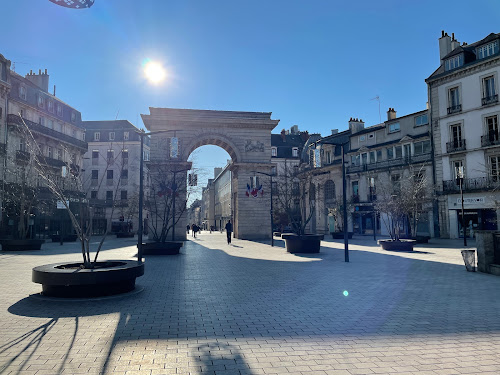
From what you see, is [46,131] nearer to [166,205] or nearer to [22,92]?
Result: [22,92]

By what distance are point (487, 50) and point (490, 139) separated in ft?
25.7

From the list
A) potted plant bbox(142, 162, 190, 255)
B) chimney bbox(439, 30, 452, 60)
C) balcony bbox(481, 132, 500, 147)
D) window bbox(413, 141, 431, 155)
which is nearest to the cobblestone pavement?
potted plant bbox(142, 162, 190, 255)

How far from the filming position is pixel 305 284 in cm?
1049

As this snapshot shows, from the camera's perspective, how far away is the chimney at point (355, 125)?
1909 inches

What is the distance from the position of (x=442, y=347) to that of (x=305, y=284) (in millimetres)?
5408

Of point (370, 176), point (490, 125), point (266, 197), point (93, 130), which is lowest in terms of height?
point (266, 197)

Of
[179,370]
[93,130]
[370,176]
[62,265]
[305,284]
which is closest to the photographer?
[179,370]

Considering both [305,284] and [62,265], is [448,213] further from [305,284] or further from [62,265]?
[62,265]

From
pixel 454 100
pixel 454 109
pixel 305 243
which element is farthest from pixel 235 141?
pixel 454 100

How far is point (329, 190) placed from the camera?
4962 cm

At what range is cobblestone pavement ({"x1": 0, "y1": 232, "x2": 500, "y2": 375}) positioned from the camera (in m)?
4.62

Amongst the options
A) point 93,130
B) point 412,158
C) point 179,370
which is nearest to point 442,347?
point 179,370

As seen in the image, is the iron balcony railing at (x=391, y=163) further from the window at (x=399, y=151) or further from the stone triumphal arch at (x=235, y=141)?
the stone triumphal arch at (x=235, y=141)

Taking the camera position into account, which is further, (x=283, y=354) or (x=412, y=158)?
(x=412, y=158)
